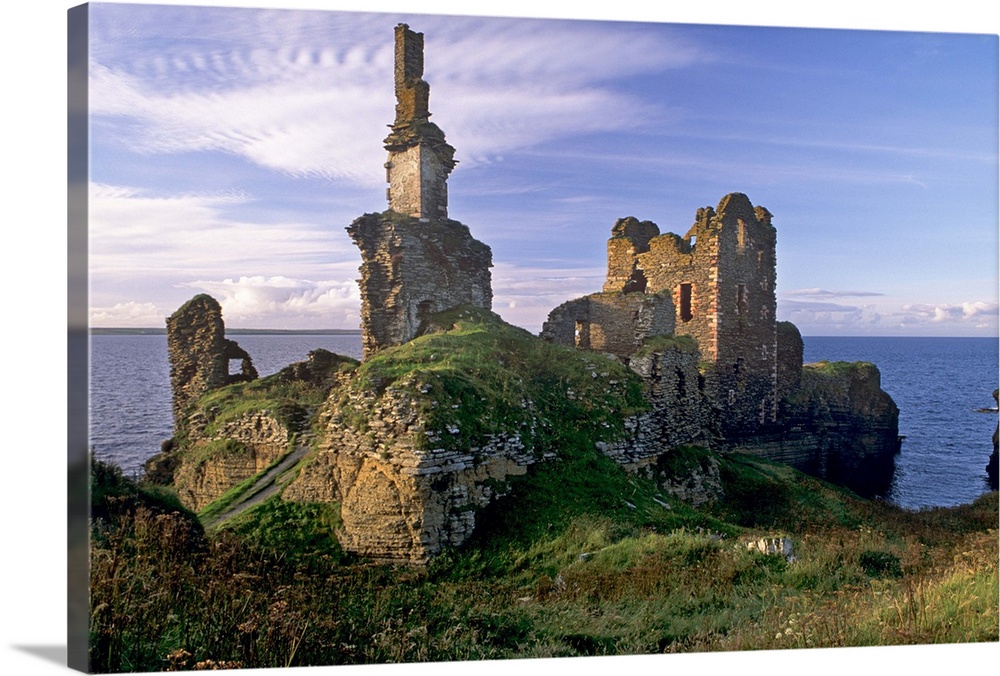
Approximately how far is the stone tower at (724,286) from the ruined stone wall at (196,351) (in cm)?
1146

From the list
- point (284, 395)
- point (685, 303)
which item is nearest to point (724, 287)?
point (685, 303)

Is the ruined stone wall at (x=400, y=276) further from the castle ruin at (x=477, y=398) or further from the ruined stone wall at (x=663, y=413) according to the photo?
the ruined stone wall at (x=663, y=413)

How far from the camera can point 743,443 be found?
21.2 meters

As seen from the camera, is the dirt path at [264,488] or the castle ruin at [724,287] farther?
the castle ruin at [724,287]

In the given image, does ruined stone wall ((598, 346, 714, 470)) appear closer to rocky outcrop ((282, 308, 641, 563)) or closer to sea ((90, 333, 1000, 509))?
rocky outcrop ((282, 308, 641, 563))

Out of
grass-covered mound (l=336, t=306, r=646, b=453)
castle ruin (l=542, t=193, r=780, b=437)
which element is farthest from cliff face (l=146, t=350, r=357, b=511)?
castle ruin (l=542, t=193, r=780, b=437)

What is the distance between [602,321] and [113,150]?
40.6 ft

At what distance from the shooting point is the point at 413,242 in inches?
623

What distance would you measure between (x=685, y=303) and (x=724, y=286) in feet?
4.08

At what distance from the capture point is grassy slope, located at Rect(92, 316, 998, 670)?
279 inches

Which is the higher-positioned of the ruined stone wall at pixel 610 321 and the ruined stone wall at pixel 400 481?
the ruined stone wall at pixel 610 321

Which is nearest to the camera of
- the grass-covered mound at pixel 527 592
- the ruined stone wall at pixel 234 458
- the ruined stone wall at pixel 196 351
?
the grass-covered mound at pixel 527 592

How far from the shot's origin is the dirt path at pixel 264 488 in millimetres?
10688

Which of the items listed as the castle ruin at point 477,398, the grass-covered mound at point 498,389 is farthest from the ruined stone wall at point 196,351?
the grass-covered mound at point 498,389
